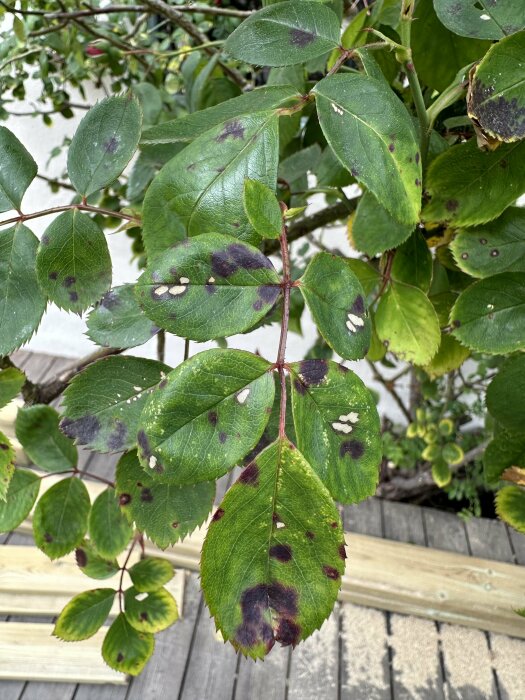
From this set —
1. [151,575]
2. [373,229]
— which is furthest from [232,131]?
[151,575]

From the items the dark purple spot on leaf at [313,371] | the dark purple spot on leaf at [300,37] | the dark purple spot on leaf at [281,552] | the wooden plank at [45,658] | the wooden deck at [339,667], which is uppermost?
the dark purple spot on leaf at [300,37]

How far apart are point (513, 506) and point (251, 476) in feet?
0.78

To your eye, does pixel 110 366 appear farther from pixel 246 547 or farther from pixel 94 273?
pixel 246 547

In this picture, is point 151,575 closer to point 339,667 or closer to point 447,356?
point 447,356

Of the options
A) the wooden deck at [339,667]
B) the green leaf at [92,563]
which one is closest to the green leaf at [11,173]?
the green leaf at [92,563]

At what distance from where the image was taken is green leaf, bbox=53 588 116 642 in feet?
1.72

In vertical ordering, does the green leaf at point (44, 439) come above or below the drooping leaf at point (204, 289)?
below

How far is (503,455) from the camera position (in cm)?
43

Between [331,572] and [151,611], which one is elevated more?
[331,572]

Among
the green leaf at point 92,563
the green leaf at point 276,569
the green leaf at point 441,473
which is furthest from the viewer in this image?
the green leaf at point 441,473

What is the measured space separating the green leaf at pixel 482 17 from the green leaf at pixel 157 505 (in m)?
0.29

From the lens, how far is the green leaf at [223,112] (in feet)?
1.08

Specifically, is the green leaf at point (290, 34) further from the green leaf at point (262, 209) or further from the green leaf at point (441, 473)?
the green leaf at point (441, 473)

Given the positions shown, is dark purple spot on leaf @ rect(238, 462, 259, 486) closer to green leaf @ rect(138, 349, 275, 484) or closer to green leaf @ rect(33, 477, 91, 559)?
green leaf @ rect(138, 349, 275, 484)
